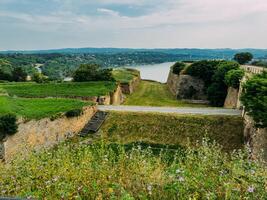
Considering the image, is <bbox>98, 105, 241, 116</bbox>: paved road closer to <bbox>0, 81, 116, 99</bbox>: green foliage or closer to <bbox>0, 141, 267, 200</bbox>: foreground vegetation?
<bbox>0, 81, 116, 99</bbox>: green foliage

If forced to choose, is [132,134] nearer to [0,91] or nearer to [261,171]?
[0,91]

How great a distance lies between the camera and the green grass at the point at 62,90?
94.7 feet

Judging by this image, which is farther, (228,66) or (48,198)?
(228,66)

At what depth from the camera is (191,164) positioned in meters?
6.72

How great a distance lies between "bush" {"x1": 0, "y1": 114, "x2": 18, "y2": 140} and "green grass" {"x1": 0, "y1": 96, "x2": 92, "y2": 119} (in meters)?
1.16

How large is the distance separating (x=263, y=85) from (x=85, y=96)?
1402cm

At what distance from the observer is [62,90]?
30.7 meters

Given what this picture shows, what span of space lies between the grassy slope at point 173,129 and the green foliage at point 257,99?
2.82 m

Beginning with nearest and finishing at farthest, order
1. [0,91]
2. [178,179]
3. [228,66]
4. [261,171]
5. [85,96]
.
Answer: [178,179] → [261,171] → [0,91] → [85,96] → [228,66]

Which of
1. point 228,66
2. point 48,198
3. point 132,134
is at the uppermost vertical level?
point 48,198

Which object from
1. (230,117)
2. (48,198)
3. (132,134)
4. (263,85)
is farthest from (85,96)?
(48,198)

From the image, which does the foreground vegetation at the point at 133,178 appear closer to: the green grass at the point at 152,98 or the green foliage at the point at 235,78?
the green foliage at the point at 235,78

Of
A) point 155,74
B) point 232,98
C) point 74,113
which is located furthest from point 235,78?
point 155,74

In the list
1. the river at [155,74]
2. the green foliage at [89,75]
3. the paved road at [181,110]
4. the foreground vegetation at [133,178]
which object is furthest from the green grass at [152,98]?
the foreground vegetation at [133,178]
